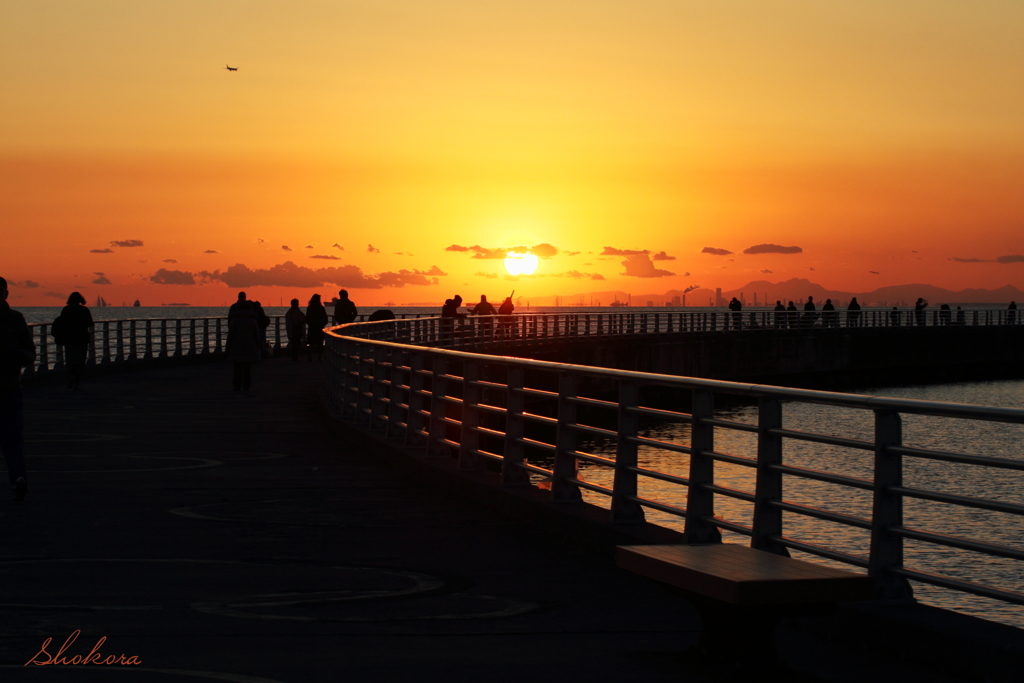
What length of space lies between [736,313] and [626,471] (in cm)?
7467

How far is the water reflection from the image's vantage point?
910 inches

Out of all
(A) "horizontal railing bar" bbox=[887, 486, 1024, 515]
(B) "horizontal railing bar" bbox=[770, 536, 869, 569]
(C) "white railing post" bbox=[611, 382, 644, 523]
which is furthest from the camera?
(C) "white railing post" bbox=[611, 382, 644, 523]

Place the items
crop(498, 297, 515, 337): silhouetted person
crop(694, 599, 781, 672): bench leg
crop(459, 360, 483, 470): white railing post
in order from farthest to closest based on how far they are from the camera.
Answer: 1. crop(498, 297, 515, 337): silhouetted person
2. crop(459, 360, 483, 470): white railing post
3. crop(694, 599, 781, 672): bench leg

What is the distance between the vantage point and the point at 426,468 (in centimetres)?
1242

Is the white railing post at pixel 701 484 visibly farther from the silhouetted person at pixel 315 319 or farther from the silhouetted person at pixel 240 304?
the silhouetted person at pixel 315 319

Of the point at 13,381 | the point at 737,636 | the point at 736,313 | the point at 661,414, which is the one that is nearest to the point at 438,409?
the point at 13,381

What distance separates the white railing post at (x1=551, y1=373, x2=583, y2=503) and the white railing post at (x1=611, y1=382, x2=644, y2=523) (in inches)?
26.0

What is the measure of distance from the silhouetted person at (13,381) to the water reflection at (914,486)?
25.8 feet

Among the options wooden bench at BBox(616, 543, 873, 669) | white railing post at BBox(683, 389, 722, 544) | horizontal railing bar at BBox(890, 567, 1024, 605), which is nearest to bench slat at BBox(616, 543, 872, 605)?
wooden bench at BBox(616, 543, 873, 669)

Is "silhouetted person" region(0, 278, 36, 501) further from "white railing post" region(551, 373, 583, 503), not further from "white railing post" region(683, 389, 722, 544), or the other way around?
"white railing post" region(683, 389, 722, 544)

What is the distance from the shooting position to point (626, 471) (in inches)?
334

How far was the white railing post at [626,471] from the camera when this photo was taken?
840 cm

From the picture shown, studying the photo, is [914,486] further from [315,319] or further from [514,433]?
[514,433]

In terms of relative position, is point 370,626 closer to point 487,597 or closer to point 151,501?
point 487,597
